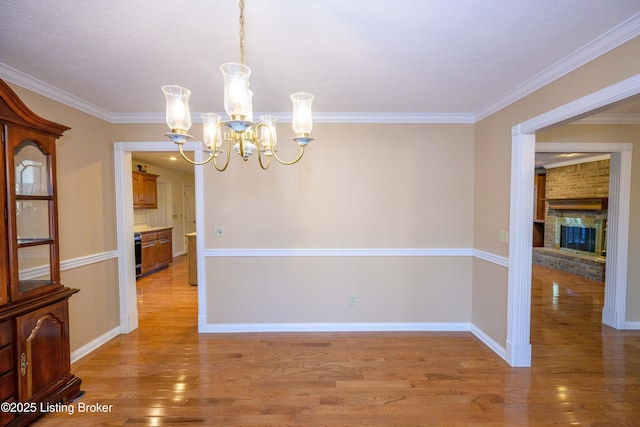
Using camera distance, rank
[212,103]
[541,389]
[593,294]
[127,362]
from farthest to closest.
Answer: [593,294]
[212,103]
[127,362]
[541,389]

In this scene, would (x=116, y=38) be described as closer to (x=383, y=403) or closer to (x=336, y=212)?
(x=336, y=212)

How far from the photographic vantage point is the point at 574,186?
6359mm

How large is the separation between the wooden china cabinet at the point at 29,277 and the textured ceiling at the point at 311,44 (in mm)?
509

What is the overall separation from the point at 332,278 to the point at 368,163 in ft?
4.66

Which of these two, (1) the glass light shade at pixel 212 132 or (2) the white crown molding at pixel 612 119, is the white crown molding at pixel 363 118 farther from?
(1) the glass light shade at pixel 212 132

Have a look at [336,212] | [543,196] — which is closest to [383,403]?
[336,212]

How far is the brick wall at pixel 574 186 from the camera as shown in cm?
571

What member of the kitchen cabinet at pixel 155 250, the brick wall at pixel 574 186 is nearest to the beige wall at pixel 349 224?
the kitchen cabinet at pixel 155 250

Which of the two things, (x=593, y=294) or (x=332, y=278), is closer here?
(x=332, y=278)

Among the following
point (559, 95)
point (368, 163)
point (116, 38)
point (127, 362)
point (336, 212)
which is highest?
point (116, 38)

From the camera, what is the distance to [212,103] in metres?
2.81

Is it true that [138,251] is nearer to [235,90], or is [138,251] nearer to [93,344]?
[93,344]

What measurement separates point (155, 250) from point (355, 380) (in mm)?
5571

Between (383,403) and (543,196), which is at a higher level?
(543,196)
